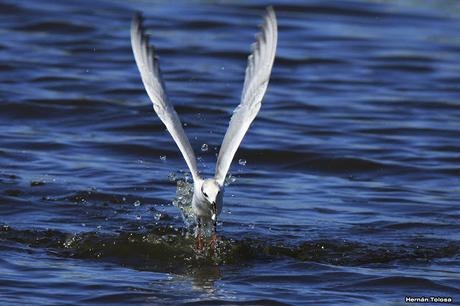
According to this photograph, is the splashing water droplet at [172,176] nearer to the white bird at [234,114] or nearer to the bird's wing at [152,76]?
the white bird at [234,114]

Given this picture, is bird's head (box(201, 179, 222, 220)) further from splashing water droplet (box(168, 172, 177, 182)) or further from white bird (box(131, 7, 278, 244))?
splashing water droplet (box(168, 172, 177, 182))

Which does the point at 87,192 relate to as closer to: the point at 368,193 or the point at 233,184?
the point at 233,184

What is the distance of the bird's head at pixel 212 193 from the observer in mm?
8422

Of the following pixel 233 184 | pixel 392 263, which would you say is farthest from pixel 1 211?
pixel 392 263

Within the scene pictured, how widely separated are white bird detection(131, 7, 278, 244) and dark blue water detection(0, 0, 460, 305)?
1.82ft

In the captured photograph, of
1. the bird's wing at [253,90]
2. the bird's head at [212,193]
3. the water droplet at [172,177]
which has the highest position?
the bird's wing at [253,90]

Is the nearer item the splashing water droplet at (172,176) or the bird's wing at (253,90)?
the bird's wing at (253,90)

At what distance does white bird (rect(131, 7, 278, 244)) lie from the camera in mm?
8695

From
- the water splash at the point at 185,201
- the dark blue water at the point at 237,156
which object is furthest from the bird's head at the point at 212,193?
the water splash at the point at 185,201

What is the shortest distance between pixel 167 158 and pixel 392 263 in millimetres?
3905

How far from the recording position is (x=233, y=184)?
1154cm

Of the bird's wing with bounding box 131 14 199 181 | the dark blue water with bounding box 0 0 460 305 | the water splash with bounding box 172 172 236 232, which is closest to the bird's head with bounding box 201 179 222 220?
the bird's wing with bounding box 131 14 199 181

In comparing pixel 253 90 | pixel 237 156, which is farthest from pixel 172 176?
pixel 253 90

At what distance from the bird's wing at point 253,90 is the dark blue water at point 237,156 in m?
0.87
